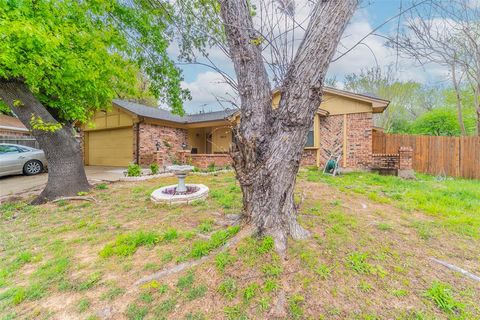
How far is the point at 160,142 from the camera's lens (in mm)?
12477

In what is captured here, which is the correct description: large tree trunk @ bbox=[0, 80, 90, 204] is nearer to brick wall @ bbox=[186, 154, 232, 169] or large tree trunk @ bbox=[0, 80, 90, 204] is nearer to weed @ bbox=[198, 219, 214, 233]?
weed @ bbox=[198, 219, 214, 233]

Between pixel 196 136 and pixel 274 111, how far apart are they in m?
13.3

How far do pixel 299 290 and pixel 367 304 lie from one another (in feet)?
1.84

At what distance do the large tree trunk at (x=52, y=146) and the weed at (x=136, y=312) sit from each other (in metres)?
5.09

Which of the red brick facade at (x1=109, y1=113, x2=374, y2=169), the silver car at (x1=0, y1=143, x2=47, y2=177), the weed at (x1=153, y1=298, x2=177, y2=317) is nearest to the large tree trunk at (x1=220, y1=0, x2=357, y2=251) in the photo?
the weed at (x1=153, y1=298, x2=177, y2=317)

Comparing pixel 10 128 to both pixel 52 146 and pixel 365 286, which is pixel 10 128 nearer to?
pixel 52 146

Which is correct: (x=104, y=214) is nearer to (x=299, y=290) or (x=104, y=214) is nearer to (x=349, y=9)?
(x=299, y=290)

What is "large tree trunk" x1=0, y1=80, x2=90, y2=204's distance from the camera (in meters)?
5.20

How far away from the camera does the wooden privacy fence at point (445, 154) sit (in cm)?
841

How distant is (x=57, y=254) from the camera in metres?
2.86

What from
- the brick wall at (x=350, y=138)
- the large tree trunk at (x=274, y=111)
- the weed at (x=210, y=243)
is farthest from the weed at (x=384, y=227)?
the brick wall at (x=350, y=138)

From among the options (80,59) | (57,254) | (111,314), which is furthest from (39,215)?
(111,314)

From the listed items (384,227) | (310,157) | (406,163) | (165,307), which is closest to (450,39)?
(406,163)

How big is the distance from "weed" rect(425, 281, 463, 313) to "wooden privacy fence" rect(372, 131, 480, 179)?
352 inches
